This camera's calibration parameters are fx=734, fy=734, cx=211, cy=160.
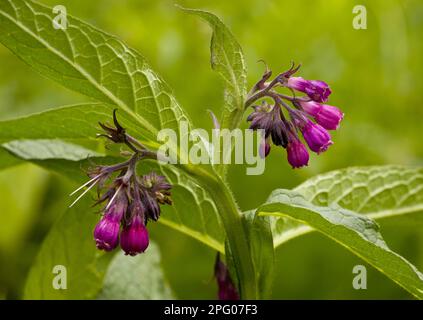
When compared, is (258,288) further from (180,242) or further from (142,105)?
(180,242)

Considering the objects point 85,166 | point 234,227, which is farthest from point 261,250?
point 85,166

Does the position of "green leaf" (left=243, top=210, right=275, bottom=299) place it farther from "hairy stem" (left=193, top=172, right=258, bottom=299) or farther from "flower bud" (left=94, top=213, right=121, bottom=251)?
"flower bud" (left=94, top=213, right=121, bottom=251)

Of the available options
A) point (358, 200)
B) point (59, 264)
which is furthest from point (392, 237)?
point (59, 264)

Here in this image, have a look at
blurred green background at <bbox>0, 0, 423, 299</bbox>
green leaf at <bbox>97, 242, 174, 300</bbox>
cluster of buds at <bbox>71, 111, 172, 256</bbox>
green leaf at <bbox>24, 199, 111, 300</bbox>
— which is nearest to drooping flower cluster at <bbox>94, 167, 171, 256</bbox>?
cluster of buds at <bbox>71, 111, 172, 256</bbox>

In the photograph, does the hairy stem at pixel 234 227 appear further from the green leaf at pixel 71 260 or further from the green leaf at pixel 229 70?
the green leaf at pixel 71 260

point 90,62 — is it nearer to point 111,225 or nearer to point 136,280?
point 111,225

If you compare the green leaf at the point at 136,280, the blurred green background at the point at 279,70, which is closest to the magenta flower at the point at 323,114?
the green leaf at the point at 136,280
